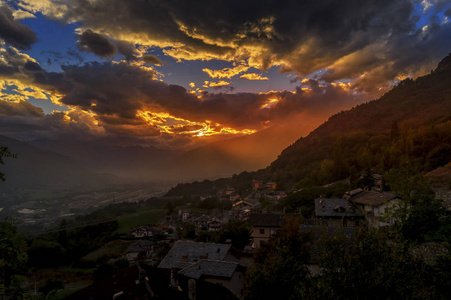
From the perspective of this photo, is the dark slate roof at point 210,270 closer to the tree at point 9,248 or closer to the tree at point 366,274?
the tree at point 366,274

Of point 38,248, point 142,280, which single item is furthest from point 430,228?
point 38,248

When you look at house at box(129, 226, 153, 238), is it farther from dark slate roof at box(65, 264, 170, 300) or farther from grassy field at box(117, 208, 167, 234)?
dark slate roof at box(65, 264, 170, 300)

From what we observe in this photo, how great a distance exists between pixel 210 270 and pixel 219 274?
133 cm

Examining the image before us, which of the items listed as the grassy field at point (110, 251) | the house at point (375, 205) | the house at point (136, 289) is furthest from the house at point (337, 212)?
the grassy field at point (110, 251)

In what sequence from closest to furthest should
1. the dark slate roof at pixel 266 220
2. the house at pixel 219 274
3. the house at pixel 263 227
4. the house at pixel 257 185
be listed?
the house at pixel 219 274
the house at pixel 263 227
the dark slate roof at pixel 266 220
the house at pixel 257 185

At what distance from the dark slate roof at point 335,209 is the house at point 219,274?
31.3m

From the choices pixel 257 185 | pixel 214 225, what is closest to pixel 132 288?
pixel 214 225

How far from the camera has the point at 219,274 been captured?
2912 cm

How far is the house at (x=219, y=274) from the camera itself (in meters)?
28.8

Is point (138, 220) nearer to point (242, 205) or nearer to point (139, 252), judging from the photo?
point (242, 205)

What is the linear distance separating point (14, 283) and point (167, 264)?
34078 millimetres

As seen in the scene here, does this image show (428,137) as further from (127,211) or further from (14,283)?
(127,211)

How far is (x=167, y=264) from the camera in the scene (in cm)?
3834

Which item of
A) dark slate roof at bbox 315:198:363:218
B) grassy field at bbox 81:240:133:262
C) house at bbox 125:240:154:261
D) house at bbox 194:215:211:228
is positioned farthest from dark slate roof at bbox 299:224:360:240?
house at bbox 194:215:211:228
